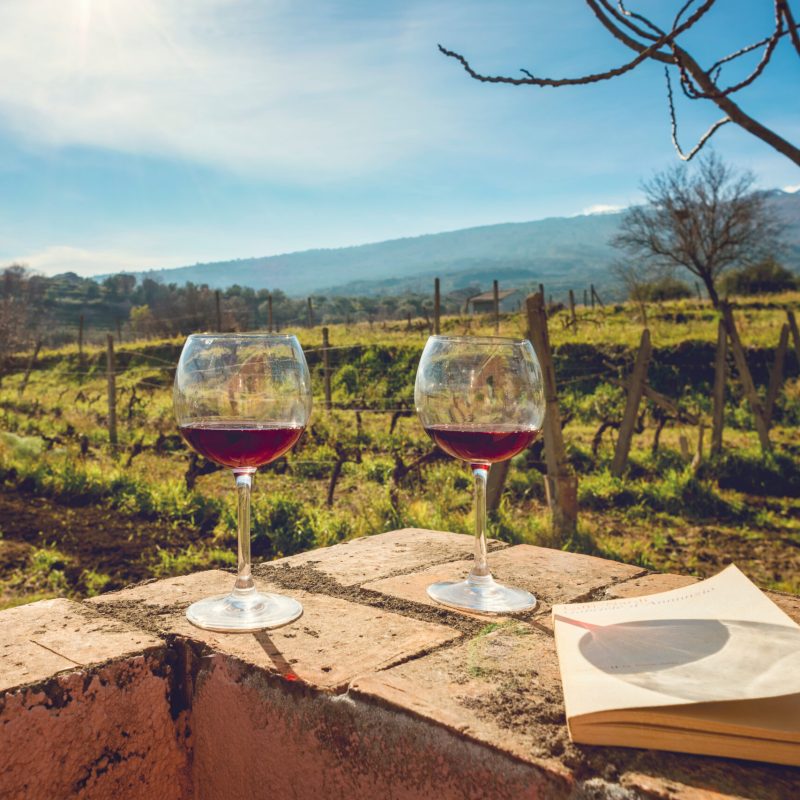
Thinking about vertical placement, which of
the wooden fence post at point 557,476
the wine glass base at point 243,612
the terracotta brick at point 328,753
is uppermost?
the wine glass base at point 243,612

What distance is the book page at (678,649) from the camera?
775mm

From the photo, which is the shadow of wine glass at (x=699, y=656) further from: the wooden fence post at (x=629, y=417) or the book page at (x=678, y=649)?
the wooden fence post at (x=629, y=417)

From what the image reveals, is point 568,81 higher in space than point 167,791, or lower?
higher

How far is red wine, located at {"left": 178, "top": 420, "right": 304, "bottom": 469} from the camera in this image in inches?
47.6

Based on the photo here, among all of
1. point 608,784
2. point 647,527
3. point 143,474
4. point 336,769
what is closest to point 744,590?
point 608,784

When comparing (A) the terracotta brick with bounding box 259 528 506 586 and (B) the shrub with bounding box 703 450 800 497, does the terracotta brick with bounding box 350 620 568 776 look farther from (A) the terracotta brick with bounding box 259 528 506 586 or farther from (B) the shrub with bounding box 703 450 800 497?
(B) the shrub with bounding box 703 450 800 497

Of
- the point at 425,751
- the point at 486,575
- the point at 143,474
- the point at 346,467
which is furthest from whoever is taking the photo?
the point at 346,467

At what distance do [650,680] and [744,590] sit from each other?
39 centimetres

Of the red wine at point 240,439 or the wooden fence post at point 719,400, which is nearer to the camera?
the red wine at point 240,439

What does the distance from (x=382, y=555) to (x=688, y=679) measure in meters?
0.94

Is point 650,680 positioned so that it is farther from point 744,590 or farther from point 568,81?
point 568,81

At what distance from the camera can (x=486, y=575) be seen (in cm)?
134

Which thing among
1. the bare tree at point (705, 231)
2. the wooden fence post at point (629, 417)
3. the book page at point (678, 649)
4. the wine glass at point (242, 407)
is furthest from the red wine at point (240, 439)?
the bare tree at point (705, 231)

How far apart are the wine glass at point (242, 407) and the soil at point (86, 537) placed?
371 cm
